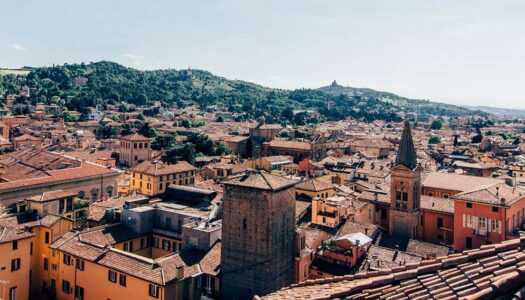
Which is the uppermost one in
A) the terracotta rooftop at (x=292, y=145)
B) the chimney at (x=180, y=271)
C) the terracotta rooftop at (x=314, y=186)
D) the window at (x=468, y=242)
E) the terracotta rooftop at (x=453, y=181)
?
the terracotta rooftop at (x=292, y=145)

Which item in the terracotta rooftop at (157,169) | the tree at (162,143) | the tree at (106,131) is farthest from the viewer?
the tree at (106,131)

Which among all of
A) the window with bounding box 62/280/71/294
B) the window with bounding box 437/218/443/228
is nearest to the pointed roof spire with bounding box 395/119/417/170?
the window with bounding box 437/218/443/228

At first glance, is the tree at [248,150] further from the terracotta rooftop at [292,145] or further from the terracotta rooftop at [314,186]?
the terracotta rooftop at [314,186]

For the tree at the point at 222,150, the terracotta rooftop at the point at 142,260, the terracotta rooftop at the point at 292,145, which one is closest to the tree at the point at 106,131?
the tree at the point at 222,150

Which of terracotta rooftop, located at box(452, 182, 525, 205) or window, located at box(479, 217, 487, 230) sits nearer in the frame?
terracotta rooftop, located at box(452, 182, 525, 205)

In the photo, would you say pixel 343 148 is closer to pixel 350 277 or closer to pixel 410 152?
pixel 410 152

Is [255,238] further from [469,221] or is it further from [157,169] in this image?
[157,169]

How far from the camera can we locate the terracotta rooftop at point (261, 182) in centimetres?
2835

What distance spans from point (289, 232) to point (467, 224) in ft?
45.5

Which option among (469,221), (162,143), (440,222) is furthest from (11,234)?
(162,143)

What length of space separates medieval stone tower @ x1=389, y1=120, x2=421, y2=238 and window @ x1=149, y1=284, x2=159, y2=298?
21.5 meters

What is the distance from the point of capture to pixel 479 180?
147ft

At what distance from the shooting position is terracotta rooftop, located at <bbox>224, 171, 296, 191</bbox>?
28.4 metres

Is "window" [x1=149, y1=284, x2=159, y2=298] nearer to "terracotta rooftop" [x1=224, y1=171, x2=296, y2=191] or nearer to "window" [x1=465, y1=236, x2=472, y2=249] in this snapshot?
"terracotta rooftop" [x1=224, y1=171, x2=296, y2=191]
